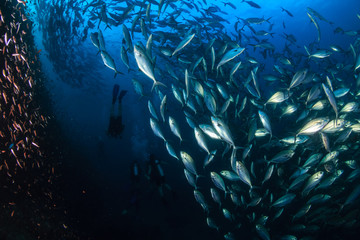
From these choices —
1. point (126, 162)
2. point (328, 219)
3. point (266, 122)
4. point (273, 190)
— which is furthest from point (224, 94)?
point (126, 162)

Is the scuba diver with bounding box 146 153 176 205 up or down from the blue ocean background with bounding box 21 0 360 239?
up

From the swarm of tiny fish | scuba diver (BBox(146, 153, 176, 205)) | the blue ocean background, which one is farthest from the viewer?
the blue ocean background

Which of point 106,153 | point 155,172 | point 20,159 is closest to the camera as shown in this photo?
point 20,159

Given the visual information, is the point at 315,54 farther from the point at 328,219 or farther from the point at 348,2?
the point at 348,2

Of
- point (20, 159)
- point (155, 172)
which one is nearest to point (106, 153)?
point (20, 159)

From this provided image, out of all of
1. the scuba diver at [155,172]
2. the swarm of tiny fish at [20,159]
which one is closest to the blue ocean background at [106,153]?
the scuba diver at [155,172]

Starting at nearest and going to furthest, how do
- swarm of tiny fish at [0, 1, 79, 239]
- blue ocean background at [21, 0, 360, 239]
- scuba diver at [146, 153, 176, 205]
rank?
swarm of tiny fish at [0, 1, 79, 239], scuba diver at [146, 153, 176, 205], blue ocean background at [21, 0, 360, 239]

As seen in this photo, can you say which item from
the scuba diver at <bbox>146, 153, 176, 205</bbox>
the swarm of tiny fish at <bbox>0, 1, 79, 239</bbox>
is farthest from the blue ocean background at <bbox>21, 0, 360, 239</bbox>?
the swarm of tiny fish at <bbox>0, 1, 79, 239</bbox>

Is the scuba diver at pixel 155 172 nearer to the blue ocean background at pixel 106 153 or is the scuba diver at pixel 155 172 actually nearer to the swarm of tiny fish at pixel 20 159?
the blue ocean background at pixel 106 153

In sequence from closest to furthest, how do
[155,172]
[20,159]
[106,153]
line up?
[20,159] → [155,172] → [106,153]

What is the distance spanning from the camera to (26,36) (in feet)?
27.5

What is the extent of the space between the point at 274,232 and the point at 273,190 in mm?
1805

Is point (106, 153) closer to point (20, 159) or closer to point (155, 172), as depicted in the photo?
point (20, 159)

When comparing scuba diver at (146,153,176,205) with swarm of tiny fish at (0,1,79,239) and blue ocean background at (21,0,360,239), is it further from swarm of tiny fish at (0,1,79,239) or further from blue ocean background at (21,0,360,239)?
swarm of tiny fish at (0,1,79,239)
